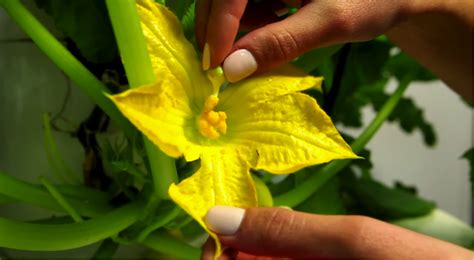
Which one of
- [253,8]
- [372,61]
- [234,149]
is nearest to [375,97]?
[372,61]

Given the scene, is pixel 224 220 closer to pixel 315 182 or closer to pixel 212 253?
pixel 212 253

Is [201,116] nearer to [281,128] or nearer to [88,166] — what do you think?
[281,128]

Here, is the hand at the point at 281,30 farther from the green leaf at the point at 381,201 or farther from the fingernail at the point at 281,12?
the green leaf at the point at 381,201

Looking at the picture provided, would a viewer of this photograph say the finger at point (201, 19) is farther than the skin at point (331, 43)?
Yes

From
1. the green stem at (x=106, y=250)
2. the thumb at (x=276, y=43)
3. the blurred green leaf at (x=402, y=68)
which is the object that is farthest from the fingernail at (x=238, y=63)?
the blurred green leaf at (x=402, y=68)

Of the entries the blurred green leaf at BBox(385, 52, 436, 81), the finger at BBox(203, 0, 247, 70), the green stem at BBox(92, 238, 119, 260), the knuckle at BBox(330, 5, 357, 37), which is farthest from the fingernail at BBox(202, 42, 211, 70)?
the blurred green leaf at BBox(385, 52, 436, 81)

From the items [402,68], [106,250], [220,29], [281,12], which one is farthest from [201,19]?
[402,68]

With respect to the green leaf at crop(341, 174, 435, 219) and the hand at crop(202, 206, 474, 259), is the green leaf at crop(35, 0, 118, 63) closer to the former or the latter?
the hand at crop(202, 206, 474, 259)
